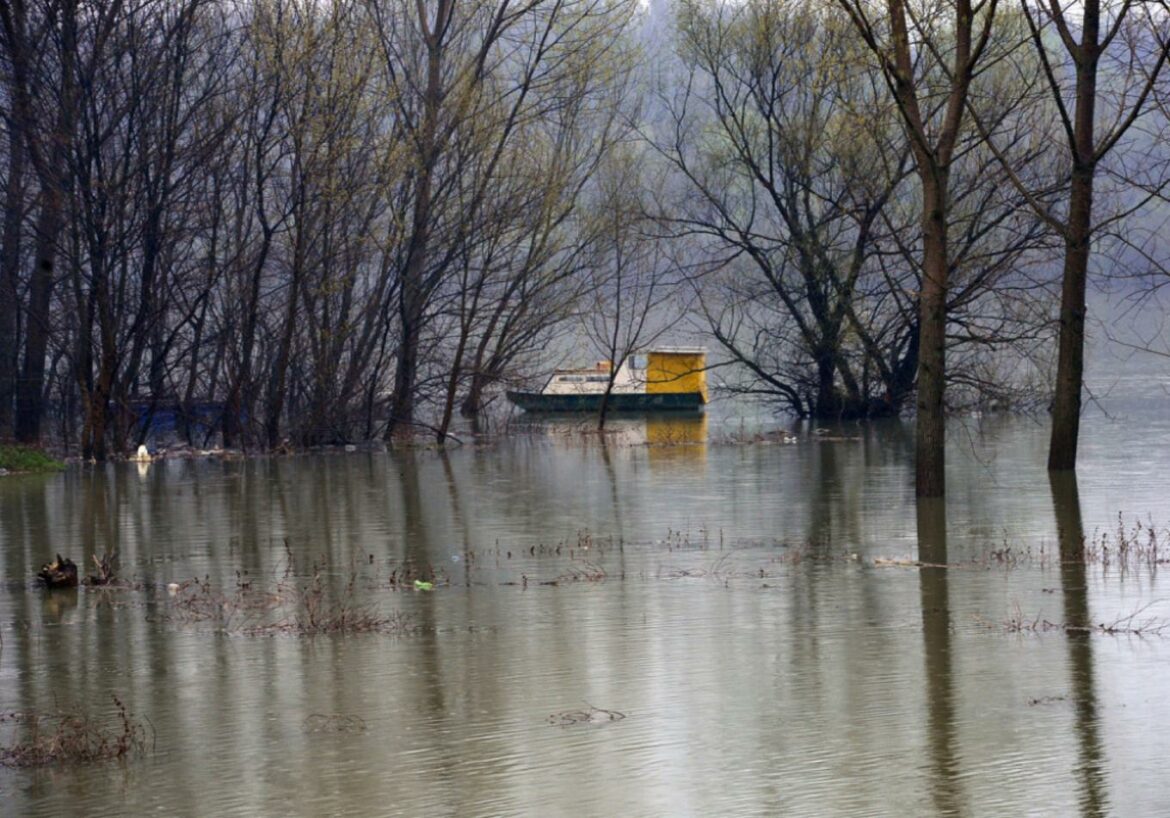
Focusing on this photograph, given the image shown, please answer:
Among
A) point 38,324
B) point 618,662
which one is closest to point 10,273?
point 38,324

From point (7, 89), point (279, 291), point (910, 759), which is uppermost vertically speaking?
point (7, 89)

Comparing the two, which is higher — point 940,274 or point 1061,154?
point 1061,154

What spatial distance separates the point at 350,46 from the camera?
2877 cm

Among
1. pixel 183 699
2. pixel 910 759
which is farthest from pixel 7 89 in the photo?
pixel 910 759

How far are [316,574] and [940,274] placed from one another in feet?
25.6

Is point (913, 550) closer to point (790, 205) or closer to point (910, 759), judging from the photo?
point (910, 759)

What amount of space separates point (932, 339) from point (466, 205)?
50.5ft

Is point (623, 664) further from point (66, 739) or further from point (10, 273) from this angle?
point (10, 273)

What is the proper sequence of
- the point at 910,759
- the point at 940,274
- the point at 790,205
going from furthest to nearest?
1. the point at 790,205
2. the point at 940,274
3. the point at 910,759

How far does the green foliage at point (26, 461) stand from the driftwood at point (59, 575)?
12.7 m

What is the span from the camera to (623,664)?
28.9ft

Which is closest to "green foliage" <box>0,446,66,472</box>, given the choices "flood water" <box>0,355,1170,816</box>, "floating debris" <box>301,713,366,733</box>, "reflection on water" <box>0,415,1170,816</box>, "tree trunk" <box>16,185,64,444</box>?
"tree trunk" <box>16,185,64,444</box>

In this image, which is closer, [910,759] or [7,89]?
[910,759]

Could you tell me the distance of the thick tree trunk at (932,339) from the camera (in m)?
17.0
